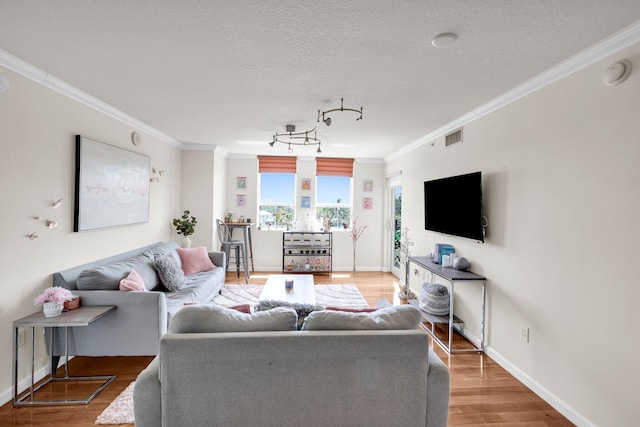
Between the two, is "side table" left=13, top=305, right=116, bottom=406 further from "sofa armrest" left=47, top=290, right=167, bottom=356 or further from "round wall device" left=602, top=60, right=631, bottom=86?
"round wall device" left=602, top=60, right=631, bottom=86

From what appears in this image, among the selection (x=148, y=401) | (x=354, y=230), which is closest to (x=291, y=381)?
(x=148, y=401)

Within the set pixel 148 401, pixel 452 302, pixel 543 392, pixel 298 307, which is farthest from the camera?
pixel 452 302

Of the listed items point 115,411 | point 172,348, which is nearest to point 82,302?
point 115,411

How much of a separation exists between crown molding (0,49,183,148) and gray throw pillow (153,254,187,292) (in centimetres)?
174

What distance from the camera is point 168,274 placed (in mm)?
3627

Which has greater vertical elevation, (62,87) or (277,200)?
(62,87)

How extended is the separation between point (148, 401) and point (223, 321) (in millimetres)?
530

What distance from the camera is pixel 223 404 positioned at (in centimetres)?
167

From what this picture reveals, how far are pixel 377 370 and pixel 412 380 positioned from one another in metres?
0.20

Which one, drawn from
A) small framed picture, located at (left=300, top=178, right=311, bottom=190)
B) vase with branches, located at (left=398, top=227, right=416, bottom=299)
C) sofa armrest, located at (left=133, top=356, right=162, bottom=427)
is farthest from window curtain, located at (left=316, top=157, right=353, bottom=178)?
sofa armrest, located at (left=133, top=356, right=162, bottom=427)

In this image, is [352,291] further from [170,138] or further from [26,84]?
[26,84]

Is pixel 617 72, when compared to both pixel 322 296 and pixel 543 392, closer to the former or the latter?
pixel 543 392

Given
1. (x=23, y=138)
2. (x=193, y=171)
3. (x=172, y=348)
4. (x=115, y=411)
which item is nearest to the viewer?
(x=172, y=348)

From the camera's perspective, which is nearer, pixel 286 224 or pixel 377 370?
pixel 377 370
